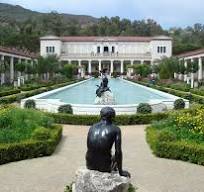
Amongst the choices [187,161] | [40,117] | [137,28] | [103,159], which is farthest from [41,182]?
[137,28]

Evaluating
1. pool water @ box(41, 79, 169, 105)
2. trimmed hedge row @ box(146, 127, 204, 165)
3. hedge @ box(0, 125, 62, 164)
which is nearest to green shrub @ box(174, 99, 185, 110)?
pool water @ box(41, 79, 169, 105)

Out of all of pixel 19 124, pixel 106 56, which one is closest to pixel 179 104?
pixel 19 124

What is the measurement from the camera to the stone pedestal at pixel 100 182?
468 centimetres

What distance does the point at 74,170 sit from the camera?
7332 mm

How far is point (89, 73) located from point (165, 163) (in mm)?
64783

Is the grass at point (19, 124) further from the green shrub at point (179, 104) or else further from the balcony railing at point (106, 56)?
the balcony railing at point (106, 56)

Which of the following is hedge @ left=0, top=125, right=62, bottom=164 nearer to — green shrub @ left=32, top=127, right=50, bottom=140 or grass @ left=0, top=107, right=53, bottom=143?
green shrub @ left=32, top=127, right=50, bottom=140

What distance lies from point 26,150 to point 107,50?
74.1 meters

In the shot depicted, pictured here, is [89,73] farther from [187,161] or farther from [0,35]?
[187,161]

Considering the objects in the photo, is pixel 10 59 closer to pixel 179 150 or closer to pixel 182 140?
pixel 182 140

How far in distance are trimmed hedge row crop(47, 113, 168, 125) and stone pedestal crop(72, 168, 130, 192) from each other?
27.2 feet

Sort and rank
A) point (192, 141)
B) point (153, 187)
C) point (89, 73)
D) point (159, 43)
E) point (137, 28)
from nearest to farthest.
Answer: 1. point (153, 187)
2. point (192, 141)
3. point (89, 73)
4. point (159, 43)
5. point (137, 28)

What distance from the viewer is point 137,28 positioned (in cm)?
10588

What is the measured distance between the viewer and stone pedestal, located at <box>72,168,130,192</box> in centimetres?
468
